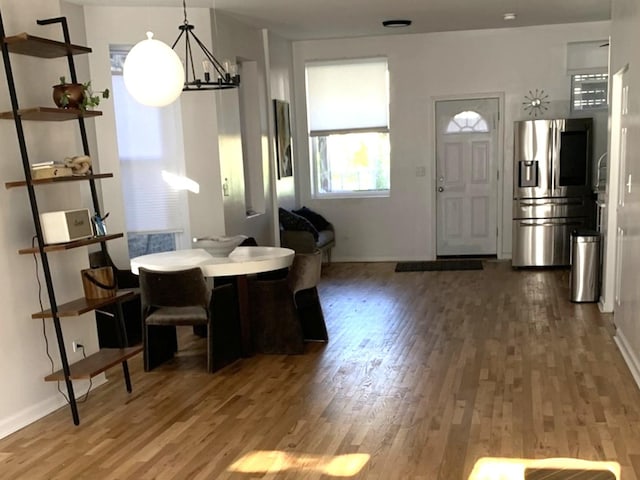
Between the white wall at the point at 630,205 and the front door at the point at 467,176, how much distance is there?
3.18 m

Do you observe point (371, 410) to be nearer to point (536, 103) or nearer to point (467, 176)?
point (467, 176)

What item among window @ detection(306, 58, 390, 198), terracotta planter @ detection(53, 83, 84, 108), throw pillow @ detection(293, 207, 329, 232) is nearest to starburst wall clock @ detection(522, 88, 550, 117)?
window @ detection(306, 58, 390, 198)

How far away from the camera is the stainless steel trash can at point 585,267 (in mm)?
5473

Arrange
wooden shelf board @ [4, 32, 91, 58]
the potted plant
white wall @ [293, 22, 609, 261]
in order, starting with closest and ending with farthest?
wooden shelf board @ [4, 32, 91, 58] → the potted plant → white wall @ [293, 22, 609, 261]

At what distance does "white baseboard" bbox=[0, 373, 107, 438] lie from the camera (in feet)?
11.1

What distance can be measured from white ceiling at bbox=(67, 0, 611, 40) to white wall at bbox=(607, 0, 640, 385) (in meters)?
1.77

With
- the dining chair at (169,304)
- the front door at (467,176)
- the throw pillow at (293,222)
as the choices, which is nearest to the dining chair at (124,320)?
the dining chair at (169,304)

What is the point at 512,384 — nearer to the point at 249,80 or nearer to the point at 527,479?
the point at 527,479

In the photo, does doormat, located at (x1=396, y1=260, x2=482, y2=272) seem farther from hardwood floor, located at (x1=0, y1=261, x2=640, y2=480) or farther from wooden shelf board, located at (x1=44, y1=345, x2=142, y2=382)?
wooden shelf board, located at (x1=44, y1=345, x2=142, y2=382)

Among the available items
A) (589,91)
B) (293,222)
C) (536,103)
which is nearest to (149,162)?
(293,222)

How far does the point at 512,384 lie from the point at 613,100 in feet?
8.52

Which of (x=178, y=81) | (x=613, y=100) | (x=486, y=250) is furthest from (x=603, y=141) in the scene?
(x=178, y=81)

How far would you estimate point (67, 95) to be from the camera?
11.3 ft

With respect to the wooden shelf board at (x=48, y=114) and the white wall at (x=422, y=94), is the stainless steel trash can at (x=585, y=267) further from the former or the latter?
the wooden shelf board at (x=48, y=114)
